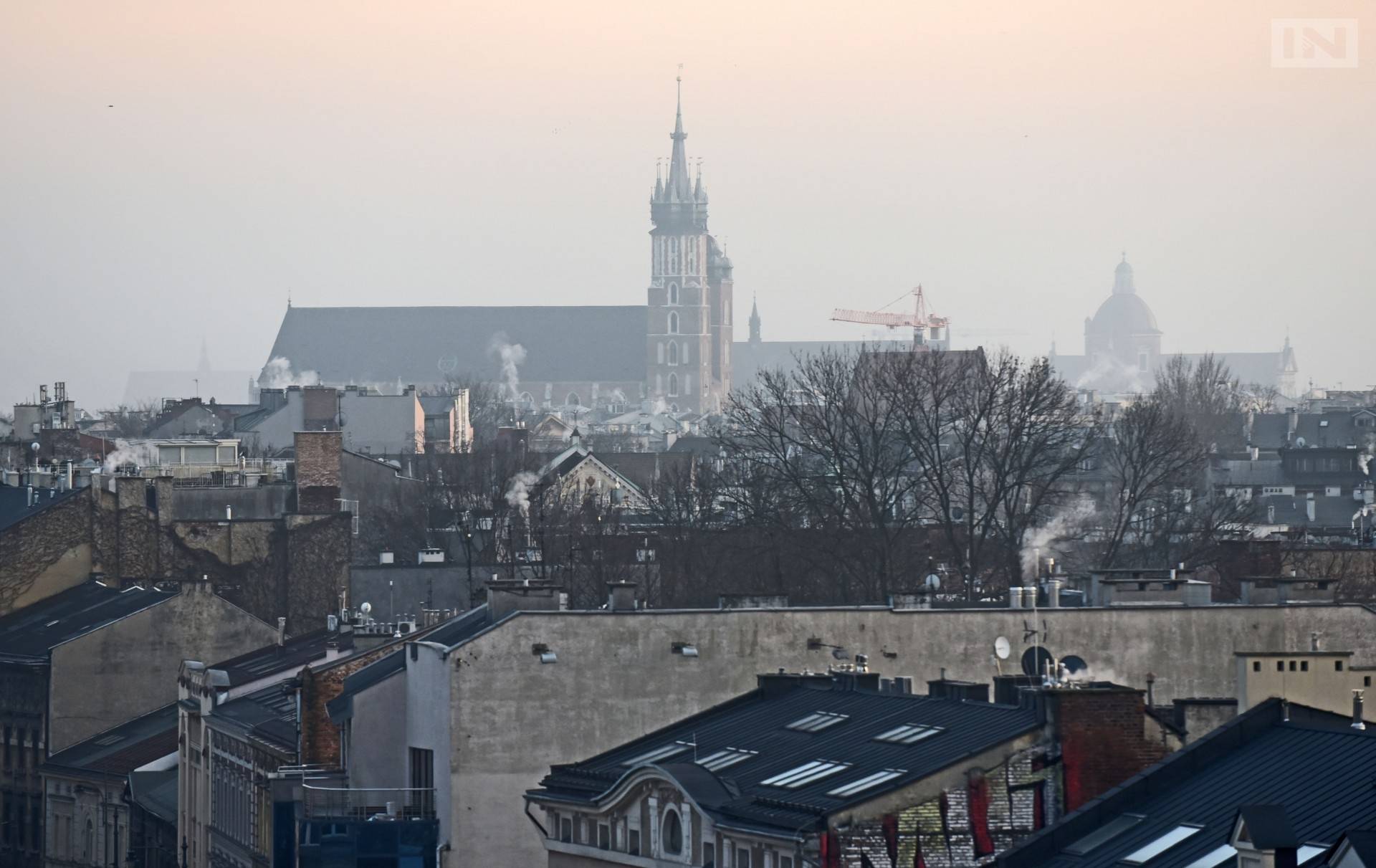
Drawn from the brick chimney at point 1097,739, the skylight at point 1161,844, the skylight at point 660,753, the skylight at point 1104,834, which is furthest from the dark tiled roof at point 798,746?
the skylight at point 1161,844

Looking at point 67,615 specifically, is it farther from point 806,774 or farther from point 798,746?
point 806,774

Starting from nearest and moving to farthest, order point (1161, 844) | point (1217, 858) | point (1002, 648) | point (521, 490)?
point (1217, 858)
point (1161, 844)
point (1002, 648)
point (521, 490)

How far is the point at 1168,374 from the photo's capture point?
18025 cm

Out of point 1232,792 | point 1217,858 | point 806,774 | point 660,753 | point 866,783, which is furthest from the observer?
point 660,753

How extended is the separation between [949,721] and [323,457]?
43417 mm

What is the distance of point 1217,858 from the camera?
21281 mm

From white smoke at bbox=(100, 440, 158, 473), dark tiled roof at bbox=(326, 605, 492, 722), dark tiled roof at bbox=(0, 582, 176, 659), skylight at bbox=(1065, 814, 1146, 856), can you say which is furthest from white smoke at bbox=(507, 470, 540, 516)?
skylight at bbox=(1065, 814, 1146, 856)

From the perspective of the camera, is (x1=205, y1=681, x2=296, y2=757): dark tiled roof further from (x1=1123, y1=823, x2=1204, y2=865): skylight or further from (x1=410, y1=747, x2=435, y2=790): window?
(x1=1123, y1=823, x2=1204, y2=865): skylight

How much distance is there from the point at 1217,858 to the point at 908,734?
6279mm

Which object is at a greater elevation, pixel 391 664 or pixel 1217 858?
pixel 391 664

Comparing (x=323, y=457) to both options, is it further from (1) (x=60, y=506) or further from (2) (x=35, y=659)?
(2) (x=35, y=659)

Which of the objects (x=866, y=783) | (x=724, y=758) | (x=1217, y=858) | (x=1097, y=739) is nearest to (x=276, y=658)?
(x=724, y=758)

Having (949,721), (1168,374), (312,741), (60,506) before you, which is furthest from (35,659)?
(1168,374)

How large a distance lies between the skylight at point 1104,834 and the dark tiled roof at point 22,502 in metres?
41.6
